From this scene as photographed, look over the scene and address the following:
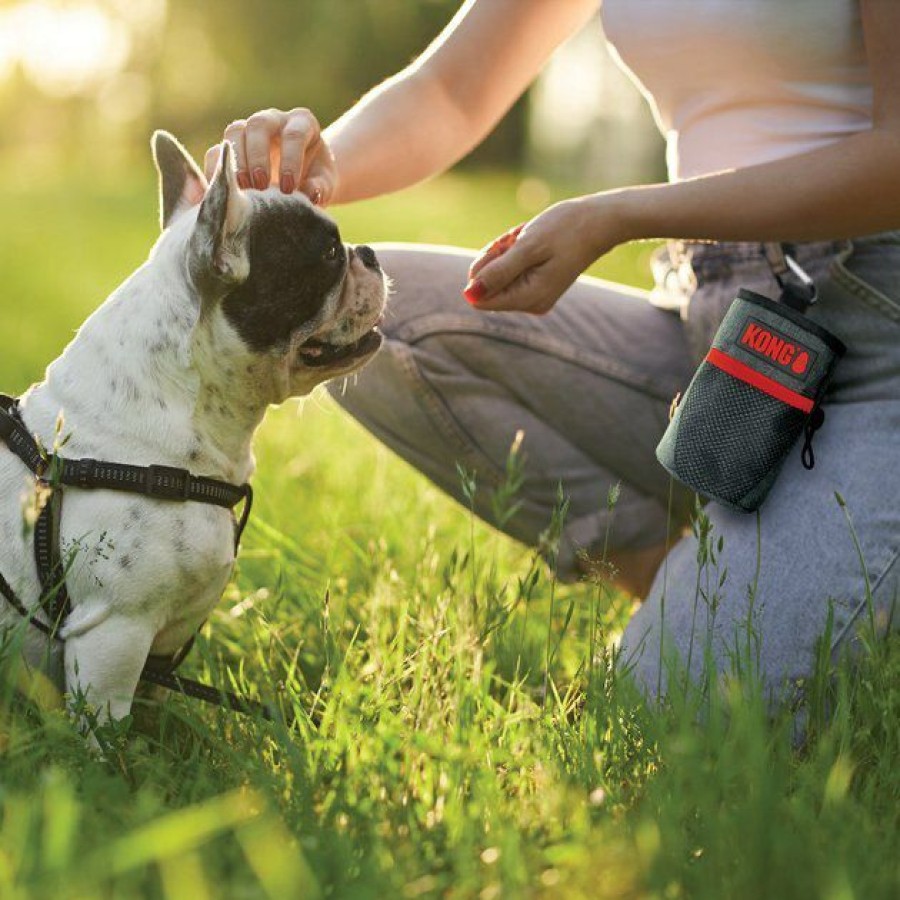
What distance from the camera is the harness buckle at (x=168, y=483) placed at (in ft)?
5.98

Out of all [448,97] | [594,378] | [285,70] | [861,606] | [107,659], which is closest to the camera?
[107,659]

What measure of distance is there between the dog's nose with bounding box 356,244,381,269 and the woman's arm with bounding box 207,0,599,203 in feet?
0.54

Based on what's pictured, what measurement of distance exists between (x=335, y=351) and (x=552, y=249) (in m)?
0.44

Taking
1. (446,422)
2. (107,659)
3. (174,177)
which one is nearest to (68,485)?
(107,659)

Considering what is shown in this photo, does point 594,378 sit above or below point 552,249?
below

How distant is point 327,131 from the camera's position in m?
2.50

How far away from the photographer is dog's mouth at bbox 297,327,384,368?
6.98 ft

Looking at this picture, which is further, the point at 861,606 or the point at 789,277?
the point at 789,277

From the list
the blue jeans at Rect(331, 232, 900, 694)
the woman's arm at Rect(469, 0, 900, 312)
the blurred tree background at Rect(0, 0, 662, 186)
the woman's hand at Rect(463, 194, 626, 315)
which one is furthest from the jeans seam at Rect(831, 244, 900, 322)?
the blurred tree background at Rect(0, 0, 662, 186)

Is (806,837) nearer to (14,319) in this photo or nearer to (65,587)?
(65,587)

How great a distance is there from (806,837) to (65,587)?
1.11 m

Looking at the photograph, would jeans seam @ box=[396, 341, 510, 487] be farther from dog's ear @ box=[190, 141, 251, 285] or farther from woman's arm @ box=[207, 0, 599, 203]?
dog's ear @ box=[190, 141, 251, 285]

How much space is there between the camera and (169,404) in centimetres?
189

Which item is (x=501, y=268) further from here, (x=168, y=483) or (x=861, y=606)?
(x=861, y=606)
